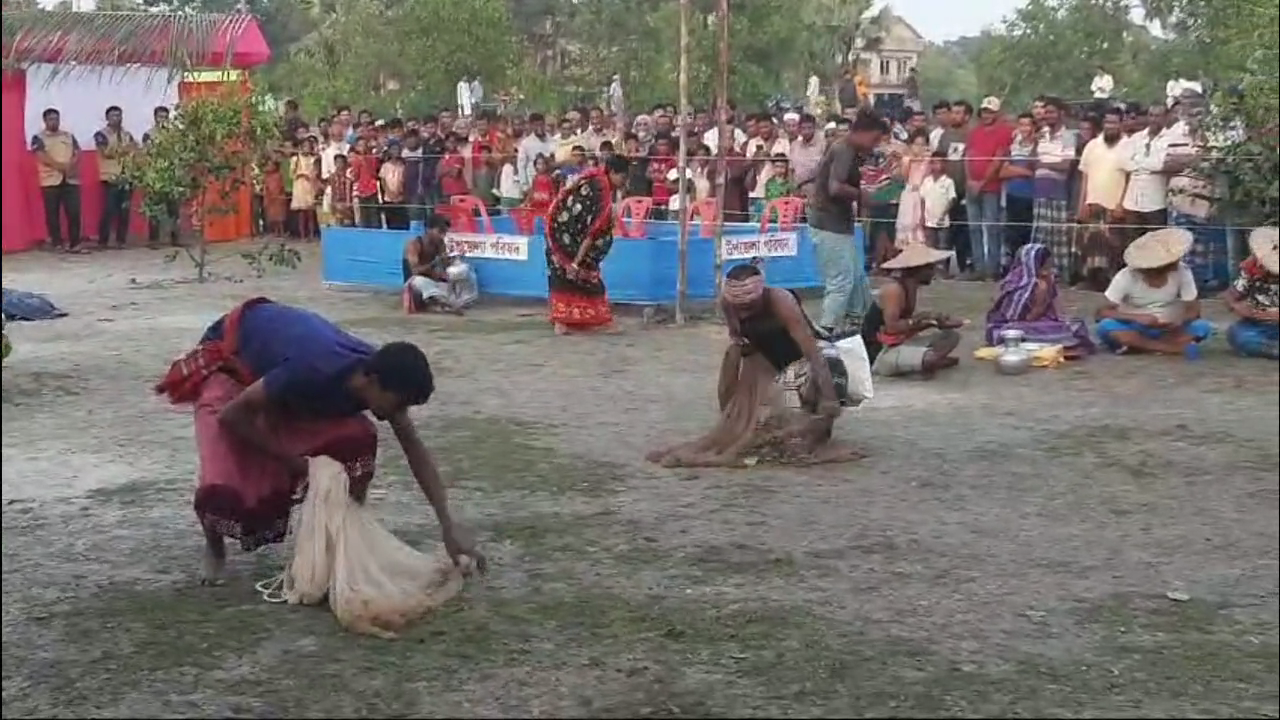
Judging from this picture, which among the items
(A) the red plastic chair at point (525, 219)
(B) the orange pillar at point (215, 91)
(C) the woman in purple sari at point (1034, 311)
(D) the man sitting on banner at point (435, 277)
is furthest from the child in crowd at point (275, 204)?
(C) the woman in purple sari at point (1034, 311)

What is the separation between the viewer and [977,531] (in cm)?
535

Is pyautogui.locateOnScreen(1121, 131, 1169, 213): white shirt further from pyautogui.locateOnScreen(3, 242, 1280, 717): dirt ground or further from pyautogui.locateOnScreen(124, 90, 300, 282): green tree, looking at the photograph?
pyautogui.locateOnScreen(124, 90, 300, 282): green tree

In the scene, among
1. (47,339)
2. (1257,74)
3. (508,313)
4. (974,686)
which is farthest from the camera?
(508,313)

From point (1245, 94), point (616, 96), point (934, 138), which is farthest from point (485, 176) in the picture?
point (1245, 94)

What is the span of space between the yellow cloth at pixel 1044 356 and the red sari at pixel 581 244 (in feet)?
8.35

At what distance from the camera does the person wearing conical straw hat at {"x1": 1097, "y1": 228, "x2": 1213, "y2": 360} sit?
8.72 m

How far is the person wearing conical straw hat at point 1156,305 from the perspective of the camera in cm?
872

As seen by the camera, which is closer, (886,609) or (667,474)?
(886,609)

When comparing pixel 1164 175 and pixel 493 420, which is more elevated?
pixel 1164 175

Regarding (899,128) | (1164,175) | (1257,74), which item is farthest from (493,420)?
(899,128)

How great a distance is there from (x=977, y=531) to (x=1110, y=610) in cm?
90

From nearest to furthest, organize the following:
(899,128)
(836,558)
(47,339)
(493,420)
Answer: (836,558) < (493,420) < (47,339) < (899,128)

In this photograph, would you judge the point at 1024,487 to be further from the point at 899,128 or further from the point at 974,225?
the point at 899,128

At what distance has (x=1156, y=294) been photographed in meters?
8.87
